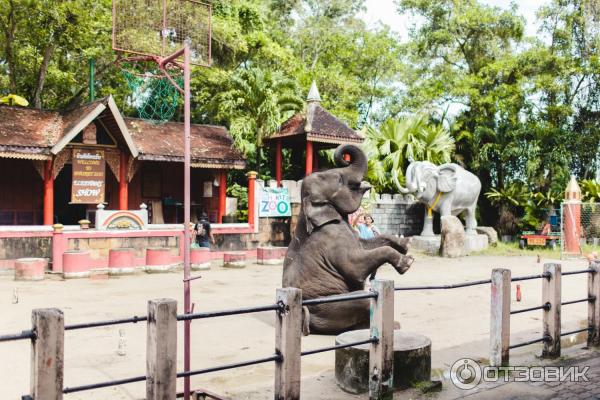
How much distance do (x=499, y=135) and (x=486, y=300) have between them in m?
17.5

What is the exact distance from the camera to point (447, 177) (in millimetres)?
22062

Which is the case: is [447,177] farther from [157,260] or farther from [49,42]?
[49,42]

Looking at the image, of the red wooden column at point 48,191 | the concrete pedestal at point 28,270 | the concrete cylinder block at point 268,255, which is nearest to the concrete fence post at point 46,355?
the concrete pedestal at point 28,270

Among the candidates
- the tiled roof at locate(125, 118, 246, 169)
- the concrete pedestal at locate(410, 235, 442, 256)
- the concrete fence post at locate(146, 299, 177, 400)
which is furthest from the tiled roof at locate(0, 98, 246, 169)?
the concrete fence post at locate(146, 299, 177, 400)

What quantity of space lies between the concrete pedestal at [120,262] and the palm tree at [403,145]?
1292cm

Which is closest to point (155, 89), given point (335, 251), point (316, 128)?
point (316, 128)

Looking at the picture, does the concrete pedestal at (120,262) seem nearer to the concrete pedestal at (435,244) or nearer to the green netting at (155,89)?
the green netting at (155,89)

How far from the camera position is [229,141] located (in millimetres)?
23266

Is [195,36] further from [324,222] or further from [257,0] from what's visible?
[257,0]

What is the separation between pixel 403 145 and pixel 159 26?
17.4 meters

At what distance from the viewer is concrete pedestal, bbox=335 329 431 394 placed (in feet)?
19.3

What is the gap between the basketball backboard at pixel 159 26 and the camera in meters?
8.88

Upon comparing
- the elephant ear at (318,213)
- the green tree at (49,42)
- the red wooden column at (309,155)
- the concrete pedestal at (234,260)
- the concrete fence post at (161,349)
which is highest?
the green tree at (49,42)

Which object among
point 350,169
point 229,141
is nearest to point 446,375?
point 350,169
